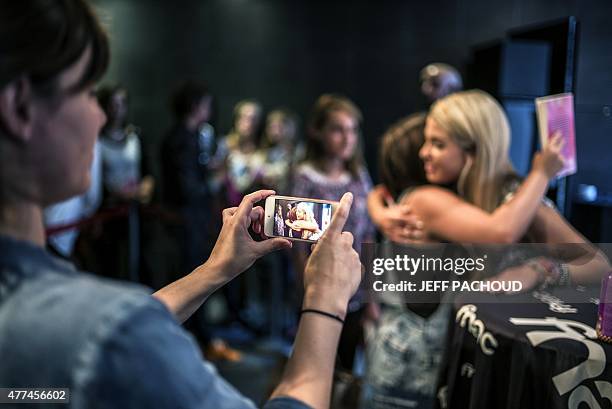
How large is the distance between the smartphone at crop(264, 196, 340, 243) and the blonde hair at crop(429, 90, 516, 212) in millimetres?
930

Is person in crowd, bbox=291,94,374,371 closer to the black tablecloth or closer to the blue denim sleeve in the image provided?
the black tablecloth

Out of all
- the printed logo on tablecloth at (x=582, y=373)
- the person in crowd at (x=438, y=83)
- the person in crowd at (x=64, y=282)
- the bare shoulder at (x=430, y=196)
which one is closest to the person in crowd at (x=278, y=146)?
the person in crowd at (x=438, y=83)

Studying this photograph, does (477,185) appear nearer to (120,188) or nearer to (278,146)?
(120,188)

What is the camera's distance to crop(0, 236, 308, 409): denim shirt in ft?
2.08

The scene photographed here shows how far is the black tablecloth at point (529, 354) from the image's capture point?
4.12 ft

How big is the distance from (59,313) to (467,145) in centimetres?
147

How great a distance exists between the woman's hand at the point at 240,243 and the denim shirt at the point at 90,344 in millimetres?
383

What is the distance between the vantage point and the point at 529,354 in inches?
52.7

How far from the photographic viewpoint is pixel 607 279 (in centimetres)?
129

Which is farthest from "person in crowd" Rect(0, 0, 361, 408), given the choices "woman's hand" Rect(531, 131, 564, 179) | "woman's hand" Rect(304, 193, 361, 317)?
"woman's hand" Rect(531, 131, 564, 179)

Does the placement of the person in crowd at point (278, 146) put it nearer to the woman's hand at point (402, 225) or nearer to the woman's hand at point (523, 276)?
the woman's hand at point (402, 225)

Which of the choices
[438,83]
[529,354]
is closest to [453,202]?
[529,354]

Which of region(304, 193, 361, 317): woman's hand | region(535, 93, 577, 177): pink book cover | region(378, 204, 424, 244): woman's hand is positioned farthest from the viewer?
region(378, 204, 424, 244): woman's hand

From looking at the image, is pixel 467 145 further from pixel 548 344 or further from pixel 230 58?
pixel 230 58
